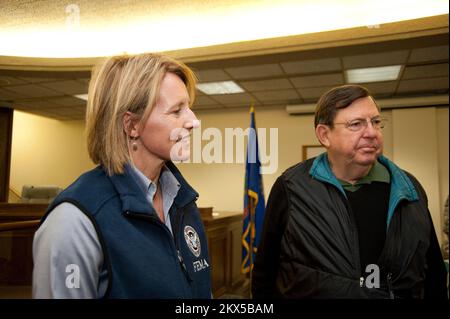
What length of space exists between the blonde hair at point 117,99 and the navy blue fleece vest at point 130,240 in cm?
3

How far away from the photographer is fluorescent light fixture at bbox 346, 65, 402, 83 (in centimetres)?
145

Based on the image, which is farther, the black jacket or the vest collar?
the black jacket

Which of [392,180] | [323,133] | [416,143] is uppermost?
[416,143]

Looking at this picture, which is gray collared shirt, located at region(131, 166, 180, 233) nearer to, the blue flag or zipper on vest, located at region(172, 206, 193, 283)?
zipper on vest, located at region(172, 206, 193, 283)

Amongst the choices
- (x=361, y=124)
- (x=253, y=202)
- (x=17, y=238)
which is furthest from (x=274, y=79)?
(x=17, y=238)

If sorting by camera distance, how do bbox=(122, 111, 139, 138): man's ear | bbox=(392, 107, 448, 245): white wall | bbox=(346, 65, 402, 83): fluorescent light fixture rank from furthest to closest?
1. bbox=(346, 65, 402, 83): fluorescent light fixture
2. bbox=(392, 107, 448, 245): white wall
3. bbox=(122, 111, 139, 138): man's ear

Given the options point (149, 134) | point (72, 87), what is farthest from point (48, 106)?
point (149, 134)

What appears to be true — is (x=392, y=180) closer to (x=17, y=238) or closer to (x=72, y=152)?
(x=72, y=152)

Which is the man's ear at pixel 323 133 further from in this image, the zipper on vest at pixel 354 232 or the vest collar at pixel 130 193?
the vest collar at pixel 130 193

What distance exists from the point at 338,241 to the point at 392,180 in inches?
7.3

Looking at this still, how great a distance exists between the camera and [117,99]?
0.47 metres

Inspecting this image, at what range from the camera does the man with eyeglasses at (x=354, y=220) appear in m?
0.58

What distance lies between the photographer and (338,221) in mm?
615

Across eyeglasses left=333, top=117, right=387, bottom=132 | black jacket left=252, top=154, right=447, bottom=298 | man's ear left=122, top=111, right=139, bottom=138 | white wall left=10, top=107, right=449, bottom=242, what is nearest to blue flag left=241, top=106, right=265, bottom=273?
white wall left=10, top=107, right=449, bottom=242
